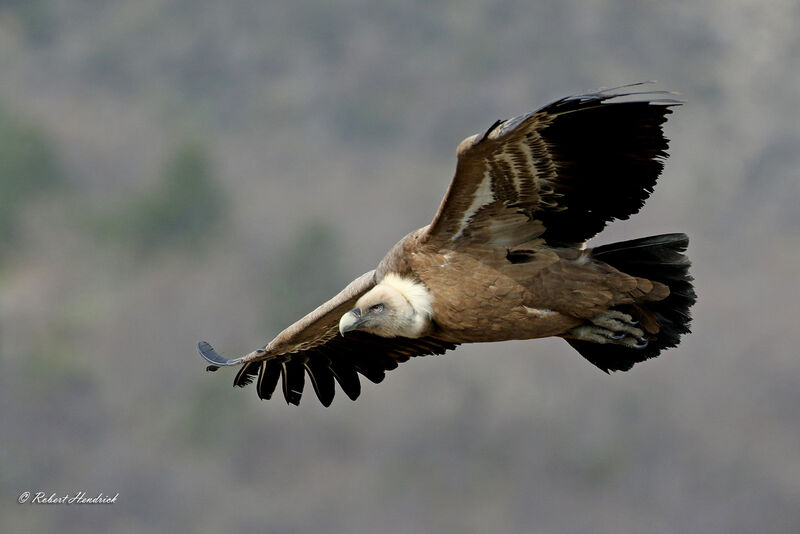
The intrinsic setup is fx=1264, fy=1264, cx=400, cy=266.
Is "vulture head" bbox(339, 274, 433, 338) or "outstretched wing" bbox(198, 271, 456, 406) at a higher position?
"outstretched wing" bbox(198, 271, 456, 406)

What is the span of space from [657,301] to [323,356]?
2.31 metres

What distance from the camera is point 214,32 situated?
38.8 meters

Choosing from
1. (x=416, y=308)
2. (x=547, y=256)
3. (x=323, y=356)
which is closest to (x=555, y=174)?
(x=547, y=256)

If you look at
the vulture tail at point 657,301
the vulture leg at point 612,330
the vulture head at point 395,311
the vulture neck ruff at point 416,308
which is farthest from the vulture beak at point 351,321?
the vulture tail at point 657,301

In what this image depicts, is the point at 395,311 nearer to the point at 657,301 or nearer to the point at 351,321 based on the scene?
the point at 351,321

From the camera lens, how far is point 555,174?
629cm

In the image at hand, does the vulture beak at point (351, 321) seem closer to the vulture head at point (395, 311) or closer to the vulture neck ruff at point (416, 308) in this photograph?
the vulture head at point (395, 311)

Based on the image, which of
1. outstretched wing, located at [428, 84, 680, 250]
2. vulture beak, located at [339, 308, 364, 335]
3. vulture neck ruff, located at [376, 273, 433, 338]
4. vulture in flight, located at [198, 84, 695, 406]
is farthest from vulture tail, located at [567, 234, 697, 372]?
vulture beak, located at [339, 308, 364, 335]

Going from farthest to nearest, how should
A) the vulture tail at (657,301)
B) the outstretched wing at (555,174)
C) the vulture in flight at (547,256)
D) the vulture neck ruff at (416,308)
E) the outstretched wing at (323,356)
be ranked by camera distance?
the outstretched wing at (323,356) < the vulture tail at (657,301) < the vulture neck ruff at (416,308) < the vulture in flight at (547,256) < the outstretched wing at (555,174)

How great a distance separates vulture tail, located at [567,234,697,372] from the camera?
6637 mm

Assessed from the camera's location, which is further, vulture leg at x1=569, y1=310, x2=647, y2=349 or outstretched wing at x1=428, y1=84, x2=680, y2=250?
vulture leg at x1=569, y1=310, x2=647, y2=349

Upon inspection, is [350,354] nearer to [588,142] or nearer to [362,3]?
[588,142]

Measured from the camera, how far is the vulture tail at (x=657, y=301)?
6.64 meters

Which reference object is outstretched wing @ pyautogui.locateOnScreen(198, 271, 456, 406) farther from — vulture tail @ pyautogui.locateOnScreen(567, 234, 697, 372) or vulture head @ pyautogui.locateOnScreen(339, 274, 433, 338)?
vulture tail @ pyautogui.locateOnScreen(567, 234, 697, 372)
